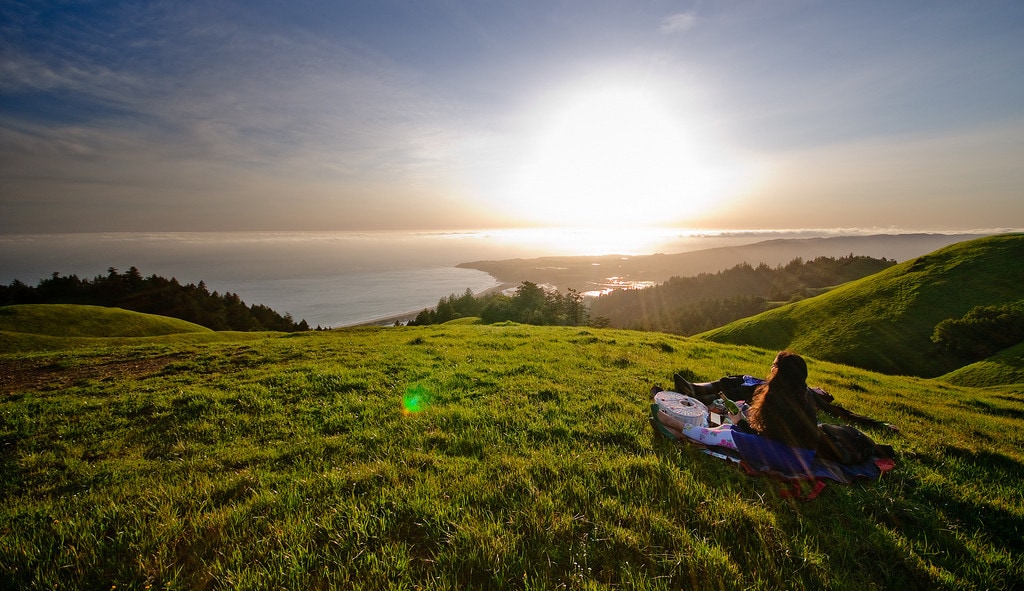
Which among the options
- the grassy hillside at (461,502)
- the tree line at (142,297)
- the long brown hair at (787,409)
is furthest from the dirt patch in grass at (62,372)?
the tree line at (142,297)

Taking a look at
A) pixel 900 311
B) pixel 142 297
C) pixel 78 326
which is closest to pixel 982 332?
pixel 900 311

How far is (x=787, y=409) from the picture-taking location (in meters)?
5.88

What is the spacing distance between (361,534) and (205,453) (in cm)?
464

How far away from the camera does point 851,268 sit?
150 m

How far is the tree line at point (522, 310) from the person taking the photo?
74.8 m

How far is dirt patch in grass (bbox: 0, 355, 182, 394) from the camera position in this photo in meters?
12.4

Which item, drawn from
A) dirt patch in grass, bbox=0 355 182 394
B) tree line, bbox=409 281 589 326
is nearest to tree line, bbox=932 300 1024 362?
tree line, bbox=409 281 589 326

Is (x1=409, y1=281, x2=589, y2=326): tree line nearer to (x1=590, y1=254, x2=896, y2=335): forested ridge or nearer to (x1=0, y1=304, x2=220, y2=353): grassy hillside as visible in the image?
(x1=590, y1=254, x2=896, y2=335): forested ridge

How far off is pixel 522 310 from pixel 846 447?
72.5 metres

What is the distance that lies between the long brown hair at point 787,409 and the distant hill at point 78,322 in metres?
54.3

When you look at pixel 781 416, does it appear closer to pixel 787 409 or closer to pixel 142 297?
pixel 787 409

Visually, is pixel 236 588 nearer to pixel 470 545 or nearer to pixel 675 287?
pixel 470 545

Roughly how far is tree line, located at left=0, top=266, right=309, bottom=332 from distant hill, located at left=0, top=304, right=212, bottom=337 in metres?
33.3

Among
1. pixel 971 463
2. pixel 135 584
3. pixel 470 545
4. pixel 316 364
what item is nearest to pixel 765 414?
pixel 971 463
